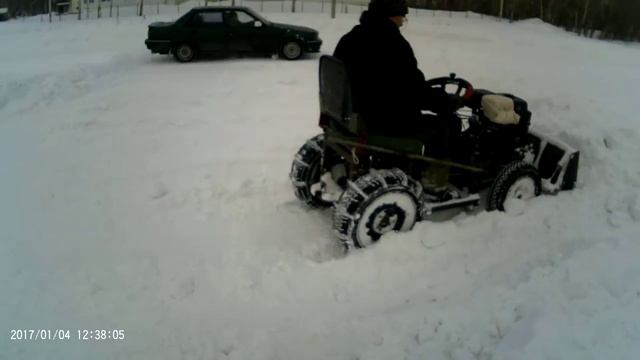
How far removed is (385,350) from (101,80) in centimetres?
946

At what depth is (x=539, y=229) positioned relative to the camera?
4.57 meters

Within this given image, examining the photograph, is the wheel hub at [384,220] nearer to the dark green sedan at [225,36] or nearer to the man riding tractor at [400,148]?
the man riding tractor at [400,148]

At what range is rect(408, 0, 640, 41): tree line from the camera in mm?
20422

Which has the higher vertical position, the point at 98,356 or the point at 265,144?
the point at 265,144

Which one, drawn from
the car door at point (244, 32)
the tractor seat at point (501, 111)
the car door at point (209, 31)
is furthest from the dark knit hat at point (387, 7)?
the car door at point (209, 31)

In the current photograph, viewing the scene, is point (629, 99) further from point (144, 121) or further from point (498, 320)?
point (144, 121)

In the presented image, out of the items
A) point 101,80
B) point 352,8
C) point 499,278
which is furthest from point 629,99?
point 352,8

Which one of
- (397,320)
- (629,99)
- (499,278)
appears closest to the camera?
(397,320)

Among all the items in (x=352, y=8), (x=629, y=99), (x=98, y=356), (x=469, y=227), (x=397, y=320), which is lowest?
(x=98, y=356)

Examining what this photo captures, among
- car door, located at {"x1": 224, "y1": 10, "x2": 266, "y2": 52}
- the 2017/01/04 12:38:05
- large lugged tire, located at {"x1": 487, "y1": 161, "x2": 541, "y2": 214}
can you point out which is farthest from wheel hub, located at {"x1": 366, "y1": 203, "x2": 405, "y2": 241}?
car door, located at {"x1": 224, "y1": 10, "x2": 266, "y2": 52}

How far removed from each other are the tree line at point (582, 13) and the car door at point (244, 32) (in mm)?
12212

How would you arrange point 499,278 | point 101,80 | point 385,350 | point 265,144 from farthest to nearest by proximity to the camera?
1. point 101,80
2. point 265,144
3. point 499,278
4. point 385,350

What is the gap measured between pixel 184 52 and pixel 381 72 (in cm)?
1012

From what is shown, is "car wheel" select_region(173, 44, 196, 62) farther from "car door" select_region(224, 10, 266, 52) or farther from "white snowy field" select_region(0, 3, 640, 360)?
"white snowy field" select_region(0, 3, 640, 360)
